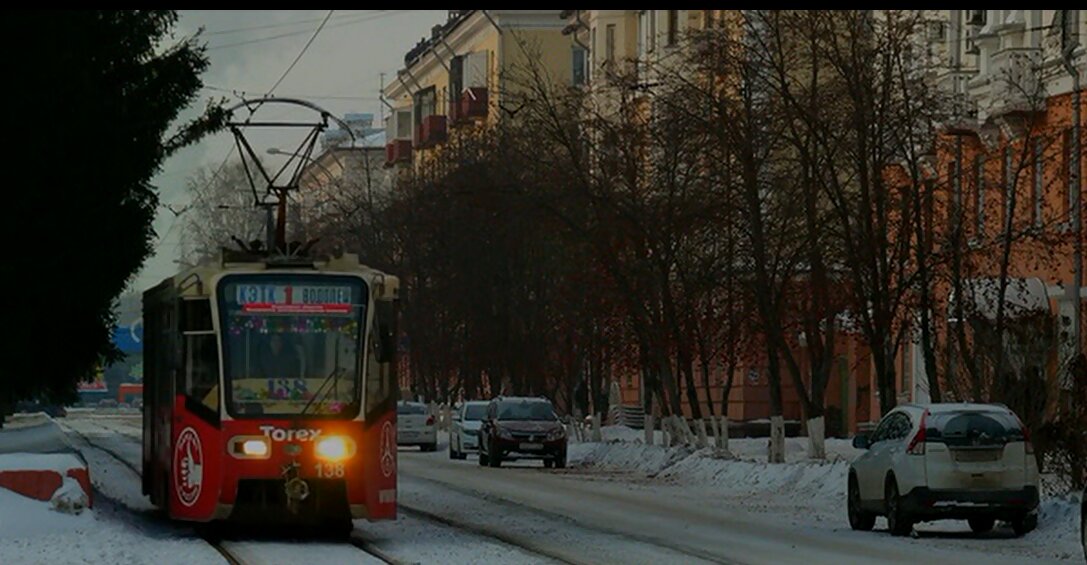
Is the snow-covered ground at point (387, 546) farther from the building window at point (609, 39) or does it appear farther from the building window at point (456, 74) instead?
the building window at point (456, 74)

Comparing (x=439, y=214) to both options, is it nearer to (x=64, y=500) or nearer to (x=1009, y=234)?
(x=1009, y=234)

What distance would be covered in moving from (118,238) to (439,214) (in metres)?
39.8

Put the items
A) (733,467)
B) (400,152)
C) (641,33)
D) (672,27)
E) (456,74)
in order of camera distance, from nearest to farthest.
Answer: (733,467), (672,27), (641,33), (456,74), (400,152)

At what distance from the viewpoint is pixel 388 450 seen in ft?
86.2

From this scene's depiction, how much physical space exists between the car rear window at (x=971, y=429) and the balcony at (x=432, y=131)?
254 ft

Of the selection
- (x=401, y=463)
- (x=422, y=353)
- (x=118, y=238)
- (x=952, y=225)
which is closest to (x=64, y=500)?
(x=118, y=238)

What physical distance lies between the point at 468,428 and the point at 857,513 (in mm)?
31008

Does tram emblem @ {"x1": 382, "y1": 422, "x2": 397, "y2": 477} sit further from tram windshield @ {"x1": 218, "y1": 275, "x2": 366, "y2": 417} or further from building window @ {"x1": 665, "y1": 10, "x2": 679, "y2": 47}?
building window @ {"x1": 665, "y1": 10, "x2": 679, "y2": 47}

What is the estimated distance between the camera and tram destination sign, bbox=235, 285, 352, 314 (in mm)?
26297

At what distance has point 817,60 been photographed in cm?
4244

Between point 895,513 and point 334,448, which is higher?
point 334,448

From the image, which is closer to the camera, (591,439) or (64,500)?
(64,500)

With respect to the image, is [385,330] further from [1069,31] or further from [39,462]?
[1069,31]


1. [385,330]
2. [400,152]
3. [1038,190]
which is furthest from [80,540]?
[400,152]
